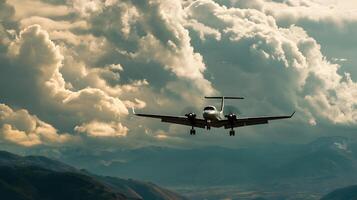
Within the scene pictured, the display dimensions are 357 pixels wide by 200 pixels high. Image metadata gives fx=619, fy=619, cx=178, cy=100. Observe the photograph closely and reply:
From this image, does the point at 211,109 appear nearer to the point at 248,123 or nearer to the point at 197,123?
the point at 197,123

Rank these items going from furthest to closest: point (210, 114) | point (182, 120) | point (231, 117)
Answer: point (182, 120) → point (231, 117) → point (210, 114)

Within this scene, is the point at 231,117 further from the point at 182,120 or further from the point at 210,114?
the point at 182,120

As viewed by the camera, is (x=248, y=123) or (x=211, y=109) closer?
(x=211, y=109)

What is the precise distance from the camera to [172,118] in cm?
15375

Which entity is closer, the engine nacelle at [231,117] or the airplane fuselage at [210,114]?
the airplane fuselage at [210,114]

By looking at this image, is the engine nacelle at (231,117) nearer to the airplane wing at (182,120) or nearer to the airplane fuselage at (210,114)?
the airplane fuselage at (210,114)

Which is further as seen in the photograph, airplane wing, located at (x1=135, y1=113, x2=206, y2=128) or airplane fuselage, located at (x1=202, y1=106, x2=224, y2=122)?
airplane wing, located at (x1=135, y1=113, x2=206, y2=128)

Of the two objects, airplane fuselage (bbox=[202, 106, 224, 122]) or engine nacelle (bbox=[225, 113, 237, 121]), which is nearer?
airplane fuselage (bbox=[202, 106, 224, 122])

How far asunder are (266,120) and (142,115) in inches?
1241

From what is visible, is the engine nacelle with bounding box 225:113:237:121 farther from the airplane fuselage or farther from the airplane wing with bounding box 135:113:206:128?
the airplane wing with bounding box 135:113:206:128

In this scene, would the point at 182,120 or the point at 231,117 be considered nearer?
the point at 231,117

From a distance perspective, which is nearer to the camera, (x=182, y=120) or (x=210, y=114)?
(x=210, y=114)

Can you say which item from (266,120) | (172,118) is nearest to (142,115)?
(172,118)

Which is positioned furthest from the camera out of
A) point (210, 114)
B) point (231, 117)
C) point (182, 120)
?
point (182, 120)
